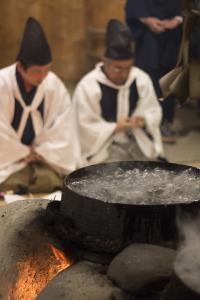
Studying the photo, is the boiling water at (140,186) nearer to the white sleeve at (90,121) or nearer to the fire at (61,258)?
the fire at (61,258)

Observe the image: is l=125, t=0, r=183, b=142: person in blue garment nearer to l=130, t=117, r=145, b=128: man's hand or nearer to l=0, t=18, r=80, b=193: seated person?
l=130, t=117, r=145, b=128: man's hand

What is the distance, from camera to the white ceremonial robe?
557cm

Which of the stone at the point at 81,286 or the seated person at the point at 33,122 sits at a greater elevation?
the stone at the point at 81,286

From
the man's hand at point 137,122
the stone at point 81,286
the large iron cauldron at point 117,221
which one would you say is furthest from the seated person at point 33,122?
the stone at point 81,286

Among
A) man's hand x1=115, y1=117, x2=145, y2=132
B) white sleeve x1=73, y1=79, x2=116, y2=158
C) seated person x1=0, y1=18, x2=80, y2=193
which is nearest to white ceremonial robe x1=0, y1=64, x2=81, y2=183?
seated person x1=0, y1=18, x2=80, y2=193

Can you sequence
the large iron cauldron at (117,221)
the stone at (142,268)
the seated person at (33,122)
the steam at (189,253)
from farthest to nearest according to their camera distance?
the seated person at (33,122)
the large iron cauldron at (117,221)
the stone at (142,268)
the steam at (189,253)

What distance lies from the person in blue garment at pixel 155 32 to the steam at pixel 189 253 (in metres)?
4.90

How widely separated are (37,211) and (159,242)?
0.75 meters

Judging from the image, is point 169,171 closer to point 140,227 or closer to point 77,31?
point 140,227

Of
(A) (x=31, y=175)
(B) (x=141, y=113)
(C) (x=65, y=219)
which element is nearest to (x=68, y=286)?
(C) (x=65, y=219)

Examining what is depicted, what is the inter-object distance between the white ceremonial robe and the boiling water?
9.00 ft

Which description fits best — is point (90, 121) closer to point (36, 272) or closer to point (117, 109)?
point (117, 109)

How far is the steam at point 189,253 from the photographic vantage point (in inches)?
78.1

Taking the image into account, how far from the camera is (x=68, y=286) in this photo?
2404mm
